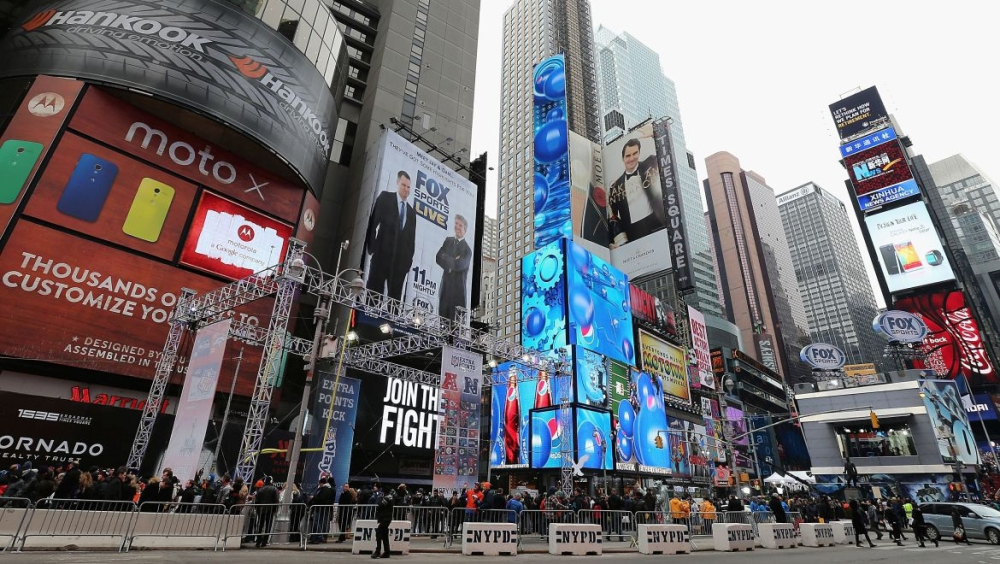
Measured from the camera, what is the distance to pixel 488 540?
13.5m

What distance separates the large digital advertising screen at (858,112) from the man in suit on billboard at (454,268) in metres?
82.1

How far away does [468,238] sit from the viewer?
40.6 m

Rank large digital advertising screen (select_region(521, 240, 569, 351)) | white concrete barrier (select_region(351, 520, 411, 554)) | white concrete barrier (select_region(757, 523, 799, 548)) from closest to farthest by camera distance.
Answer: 1. white concrete barrier (select_region(351, 520, 411, 554))
2. white concrete barrier (select_region(757, 523, 799, 548))
3. large digital advertising screen (select_region(521, 240, 569, 351))

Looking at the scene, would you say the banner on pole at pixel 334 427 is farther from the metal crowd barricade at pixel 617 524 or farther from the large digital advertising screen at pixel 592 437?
the large digital advertising screen at pixel 592 437

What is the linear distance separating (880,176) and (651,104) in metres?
87.6

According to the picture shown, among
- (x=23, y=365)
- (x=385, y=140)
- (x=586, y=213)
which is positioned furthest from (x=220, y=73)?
(x=586, y=213)

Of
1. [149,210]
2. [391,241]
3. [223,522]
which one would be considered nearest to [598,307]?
[391,241]

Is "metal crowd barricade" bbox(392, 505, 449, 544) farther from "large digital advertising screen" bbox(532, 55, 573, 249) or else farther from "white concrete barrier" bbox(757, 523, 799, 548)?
"large digital advertising screen" bbox(532, 55, 573, 249)

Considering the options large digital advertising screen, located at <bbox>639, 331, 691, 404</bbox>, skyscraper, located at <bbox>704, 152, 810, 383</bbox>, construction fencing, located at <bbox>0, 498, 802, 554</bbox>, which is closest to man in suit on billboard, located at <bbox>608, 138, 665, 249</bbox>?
large digital advertising screen, located at <bbox>639, 331, 691, 404</bbox>

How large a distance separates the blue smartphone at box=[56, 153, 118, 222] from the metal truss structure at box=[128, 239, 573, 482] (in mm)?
5909

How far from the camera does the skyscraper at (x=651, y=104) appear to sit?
412ft

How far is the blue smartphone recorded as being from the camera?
2333cm

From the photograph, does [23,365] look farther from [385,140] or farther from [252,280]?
[385,140]

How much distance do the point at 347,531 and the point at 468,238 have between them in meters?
28.4
